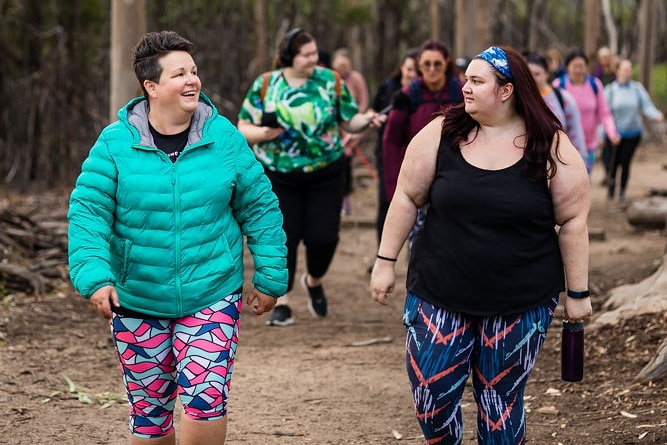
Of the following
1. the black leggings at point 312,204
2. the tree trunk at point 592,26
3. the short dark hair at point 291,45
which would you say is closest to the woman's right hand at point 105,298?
the black leggings at point 312,204

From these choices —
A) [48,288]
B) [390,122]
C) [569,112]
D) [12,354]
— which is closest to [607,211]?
[569,112]

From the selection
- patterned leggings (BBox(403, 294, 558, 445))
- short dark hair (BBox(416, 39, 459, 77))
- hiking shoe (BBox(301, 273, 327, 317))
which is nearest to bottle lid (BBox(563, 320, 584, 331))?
patterned leggings (BBox(403, 294, 558, 445))

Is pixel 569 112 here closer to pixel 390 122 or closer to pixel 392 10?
pixel 390 122

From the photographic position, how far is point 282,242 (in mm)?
4148

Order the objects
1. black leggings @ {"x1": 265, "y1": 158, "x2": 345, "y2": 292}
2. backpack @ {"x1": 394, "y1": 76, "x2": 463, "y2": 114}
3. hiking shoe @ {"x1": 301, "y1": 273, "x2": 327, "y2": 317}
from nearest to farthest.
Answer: black leggings @ {"x1": 265, "y1": 158, "x2": 345, "y2": 292}, backpack @ {"x1": 394, "y1": 76, "x2": 463, "y2": 114}, hiking shoe @ {"x1": 301, "y1": 273, "x2": 327, "y2": 317}

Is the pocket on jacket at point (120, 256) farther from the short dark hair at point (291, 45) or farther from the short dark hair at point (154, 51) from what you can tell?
the short dark hair at point (291, 45)

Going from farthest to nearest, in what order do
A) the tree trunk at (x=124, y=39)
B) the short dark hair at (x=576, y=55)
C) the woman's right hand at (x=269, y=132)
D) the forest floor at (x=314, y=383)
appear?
the short dark hair at (x=576, y=55)
the tree trunk at (x=124, y=39)
the woman's right hand at (x=269, y=132)
the forest floor at (x=314, y=383)

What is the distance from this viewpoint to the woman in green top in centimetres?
718

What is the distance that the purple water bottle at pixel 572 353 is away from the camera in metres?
4.18

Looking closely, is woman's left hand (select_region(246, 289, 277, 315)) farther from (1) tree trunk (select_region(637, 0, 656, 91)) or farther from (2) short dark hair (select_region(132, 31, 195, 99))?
(1) tree trunk (select_region(637, 0, 656, 91))

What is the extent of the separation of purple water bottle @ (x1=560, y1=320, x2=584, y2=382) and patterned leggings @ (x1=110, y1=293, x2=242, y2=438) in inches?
50.0

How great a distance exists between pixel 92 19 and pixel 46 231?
8.08m

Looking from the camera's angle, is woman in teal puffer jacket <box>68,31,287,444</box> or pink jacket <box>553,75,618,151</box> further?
pink jacket <box>553,75,618,151</box>

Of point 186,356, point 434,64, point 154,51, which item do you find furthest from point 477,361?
point 434,64
